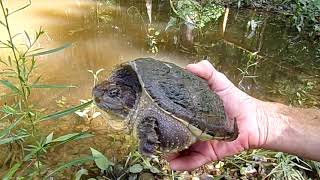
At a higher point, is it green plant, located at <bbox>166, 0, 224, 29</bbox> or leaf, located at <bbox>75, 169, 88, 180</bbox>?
green plant, located at <bbox>166, 0, 224, 29</bbox>

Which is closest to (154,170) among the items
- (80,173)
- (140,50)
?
(80,173)

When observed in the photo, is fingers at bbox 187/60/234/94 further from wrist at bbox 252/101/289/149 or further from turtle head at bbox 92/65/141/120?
turtle head at bbox 92/65/141/120

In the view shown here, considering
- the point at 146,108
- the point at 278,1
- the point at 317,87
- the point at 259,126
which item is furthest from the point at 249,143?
the point at 278,1

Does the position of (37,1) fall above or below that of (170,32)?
above

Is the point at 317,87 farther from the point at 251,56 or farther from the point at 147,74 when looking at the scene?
the point at 147,74

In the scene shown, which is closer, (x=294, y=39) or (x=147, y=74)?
(x=147, y=74)

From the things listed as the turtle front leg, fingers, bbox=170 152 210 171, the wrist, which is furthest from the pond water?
the turtle front leg

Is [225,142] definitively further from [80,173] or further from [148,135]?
[80,173]
